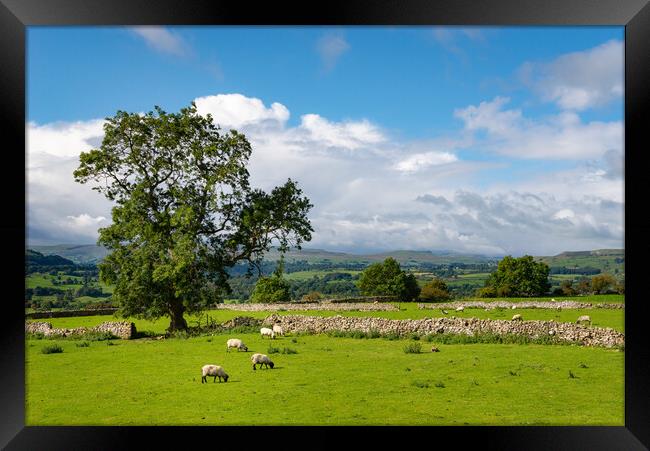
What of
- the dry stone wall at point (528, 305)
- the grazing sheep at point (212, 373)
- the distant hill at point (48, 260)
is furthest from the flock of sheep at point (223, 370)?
the dry stone wall at point (528, 305)

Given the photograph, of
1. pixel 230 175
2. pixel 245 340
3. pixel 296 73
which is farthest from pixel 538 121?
pixel 245 340

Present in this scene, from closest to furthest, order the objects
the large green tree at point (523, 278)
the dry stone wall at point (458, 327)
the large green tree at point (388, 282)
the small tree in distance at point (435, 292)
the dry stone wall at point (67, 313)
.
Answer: the dry stone wall at point (458, 327), the dry stone wall at point (67, 313), the large green tree at point (523, 278), the small tree in distance at point (435, 292), the large green tree at point (388, 282)

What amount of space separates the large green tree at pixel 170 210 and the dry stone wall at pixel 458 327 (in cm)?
295

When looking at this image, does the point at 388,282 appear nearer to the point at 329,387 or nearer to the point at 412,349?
the point at 412,349

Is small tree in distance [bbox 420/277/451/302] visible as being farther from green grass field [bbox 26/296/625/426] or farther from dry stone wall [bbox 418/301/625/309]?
green grass field [bbox 26/296/625/426]

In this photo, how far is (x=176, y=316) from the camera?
10.5 metres

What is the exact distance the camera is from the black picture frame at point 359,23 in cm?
377

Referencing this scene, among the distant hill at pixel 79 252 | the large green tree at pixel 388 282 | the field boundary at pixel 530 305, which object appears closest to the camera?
the distant hill at pixel 79 252

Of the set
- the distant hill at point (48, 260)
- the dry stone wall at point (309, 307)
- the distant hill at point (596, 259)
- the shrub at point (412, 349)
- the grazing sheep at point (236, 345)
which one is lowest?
the dry stone wall at point (309, 307)

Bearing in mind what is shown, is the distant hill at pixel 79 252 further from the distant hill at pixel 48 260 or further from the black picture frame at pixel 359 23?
the black picture frame at pixel 359 23

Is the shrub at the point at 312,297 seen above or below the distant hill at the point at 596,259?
below

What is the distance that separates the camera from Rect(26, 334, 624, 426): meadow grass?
16.4 feet

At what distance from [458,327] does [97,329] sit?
8.74 meters

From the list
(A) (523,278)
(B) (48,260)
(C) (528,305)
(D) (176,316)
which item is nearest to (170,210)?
(D) (176,316)
